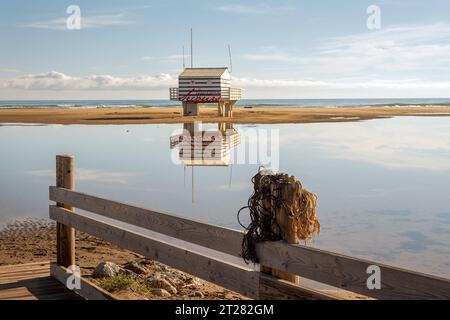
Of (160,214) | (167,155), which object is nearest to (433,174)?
(167,155)

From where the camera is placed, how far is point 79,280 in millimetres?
7887

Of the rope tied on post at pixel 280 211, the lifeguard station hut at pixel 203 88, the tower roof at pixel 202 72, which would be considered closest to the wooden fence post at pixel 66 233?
the rope tied on post at pixel 280 211

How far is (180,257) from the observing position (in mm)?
6340

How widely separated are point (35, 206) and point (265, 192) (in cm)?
1269

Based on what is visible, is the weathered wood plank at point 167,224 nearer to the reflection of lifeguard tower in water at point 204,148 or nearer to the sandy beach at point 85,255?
the sandy beach at point 85,255

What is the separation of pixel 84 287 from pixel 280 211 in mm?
3628

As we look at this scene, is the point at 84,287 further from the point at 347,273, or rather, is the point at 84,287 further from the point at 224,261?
the point at 347,273

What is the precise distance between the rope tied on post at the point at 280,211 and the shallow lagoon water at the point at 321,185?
5.95 meters

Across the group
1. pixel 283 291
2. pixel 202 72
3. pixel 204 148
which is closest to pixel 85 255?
pixel 283 291

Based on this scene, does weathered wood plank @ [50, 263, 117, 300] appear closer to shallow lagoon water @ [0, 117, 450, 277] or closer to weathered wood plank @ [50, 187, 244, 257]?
weathered wood plank @ [50, 187, 244, 257]

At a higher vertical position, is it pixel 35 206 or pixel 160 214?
pixel 160 214

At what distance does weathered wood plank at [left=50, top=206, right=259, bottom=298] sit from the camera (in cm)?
546

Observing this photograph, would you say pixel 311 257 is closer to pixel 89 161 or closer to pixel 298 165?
pixel 298 165

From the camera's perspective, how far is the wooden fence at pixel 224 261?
4.14 metres
